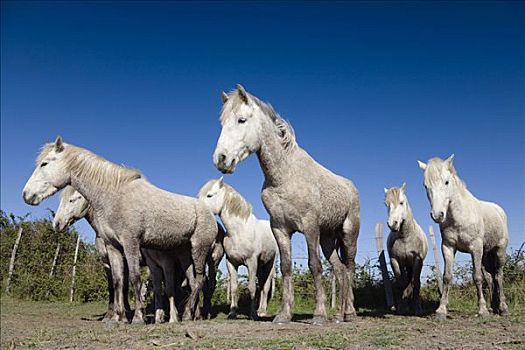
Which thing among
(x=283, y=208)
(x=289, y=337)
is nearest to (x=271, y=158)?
(x=283, y=208)

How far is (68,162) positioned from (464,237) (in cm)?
699

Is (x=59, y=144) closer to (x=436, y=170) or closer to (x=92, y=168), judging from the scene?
(x=92, y=168)

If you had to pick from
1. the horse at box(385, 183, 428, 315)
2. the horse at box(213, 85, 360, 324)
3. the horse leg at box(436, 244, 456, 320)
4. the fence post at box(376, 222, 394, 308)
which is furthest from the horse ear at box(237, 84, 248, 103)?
the fence post at box(376, 222, 394, 308)

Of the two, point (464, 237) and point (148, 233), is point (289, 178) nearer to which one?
point (148, 233)

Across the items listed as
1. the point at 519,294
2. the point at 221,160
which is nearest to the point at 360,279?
the point at 519,294

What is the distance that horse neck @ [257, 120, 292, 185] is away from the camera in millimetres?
6562

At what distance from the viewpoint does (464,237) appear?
822cm

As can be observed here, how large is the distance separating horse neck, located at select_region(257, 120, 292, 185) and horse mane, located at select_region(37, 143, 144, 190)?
2661 mm

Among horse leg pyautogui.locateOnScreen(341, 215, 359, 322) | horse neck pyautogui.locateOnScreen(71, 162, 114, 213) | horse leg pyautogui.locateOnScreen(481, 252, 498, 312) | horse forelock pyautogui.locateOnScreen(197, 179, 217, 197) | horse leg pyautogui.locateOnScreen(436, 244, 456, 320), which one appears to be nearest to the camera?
horse leg pyautogui.locateOnScreen(341, 215, 359, 322)

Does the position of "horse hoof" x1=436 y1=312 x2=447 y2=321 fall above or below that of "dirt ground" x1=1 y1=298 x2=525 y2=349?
above

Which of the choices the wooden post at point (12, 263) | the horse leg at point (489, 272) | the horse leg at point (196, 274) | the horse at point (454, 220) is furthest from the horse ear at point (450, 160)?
the wooden post at point (12, 263)

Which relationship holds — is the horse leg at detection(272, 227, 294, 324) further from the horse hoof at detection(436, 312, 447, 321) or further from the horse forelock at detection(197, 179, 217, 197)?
the horse forelock at detection(197, 179, 217, 197)

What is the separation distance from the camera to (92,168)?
7.84 meters

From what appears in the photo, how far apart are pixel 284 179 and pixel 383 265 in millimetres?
7200
